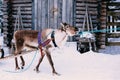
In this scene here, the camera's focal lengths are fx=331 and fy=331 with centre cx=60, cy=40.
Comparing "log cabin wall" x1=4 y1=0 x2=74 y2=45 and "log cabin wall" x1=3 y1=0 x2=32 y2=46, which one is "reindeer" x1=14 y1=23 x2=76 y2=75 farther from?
"log cabin wall" x1=3 y1=0 x2=32 y2=46

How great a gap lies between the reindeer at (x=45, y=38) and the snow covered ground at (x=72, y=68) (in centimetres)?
34

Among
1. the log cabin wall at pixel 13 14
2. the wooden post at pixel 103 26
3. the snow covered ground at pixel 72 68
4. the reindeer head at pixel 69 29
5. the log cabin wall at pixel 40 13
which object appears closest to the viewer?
the reindeer head at pixel 69 29

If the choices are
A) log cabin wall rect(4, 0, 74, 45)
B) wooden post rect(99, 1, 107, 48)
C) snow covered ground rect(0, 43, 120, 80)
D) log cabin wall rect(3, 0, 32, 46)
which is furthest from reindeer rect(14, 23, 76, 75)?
wooden post rect(99, 1, 107, 48)

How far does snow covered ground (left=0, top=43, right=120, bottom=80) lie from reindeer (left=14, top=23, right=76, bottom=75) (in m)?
0.34

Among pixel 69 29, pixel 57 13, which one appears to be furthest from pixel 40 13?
pixel 69 29

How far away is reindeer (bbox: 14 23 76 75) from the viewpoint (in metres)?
7.88

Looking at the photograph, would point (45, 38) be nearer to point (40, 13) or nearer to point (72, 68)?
point (72, 68)

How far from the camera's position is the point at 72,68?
30.7 feet

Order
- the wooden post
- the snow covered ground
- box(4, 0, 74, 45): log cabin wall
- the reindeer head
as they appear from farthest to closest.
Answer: the wooden post
box(4, 0, 74, 45): log cabin wall
the snow covered ground
the reindeer head

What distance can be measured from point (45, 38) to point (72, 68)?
1.61m

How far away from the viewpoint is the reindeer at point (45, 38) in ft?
25.8

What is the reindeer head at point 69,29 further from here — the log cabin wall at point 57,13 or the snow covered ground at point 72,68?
the log cabin wall at point 57,13

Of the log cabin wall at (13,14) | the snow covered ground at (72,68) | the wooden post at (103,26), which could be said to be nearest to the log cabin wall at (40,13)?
the log cabin wall at (13,14)

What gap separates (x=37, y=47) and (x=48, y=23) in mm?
5890
